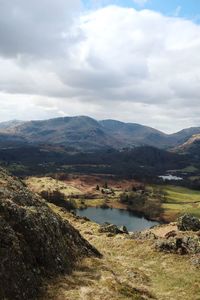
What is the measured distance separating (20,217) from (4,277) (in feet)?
34.5

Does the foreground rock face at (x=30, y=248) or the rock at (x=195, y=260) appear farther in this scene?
the rock at (x=195, y=260)

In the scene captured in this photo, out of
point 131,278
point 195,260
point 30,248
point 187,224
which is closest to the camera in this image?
point 30,248

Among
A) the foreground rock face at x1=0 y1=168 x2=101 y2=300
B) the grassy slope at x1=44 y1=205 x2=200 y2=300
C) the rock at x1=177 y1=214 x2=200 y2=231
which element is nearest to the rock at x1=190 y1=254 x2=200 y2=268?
the grassy slope at x1=44 y1=205 x2=200 y2=300

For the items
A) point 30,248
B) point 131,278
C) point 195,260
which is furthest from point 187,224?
point 30,248

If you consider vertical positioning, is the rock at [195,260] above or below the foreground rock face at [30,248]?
below

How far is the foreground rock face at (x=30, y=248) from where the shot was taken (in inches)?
1236

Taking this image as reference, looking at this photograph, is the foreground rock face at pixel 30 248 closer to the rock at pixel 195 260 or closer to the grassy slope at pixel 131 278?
the grassy slope at pixel 131 278

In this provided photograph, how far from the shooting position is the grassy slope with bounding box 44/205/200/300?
35.0 meters

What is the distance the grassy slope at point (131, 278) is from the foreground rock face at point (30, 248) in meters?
1.72

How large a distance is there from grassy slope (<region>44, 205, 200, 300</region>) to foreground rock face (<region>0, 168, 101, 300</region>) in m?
1.72

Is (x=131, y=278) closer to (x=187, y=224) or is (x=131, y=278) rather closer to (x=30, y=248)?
(x=30, y=248)

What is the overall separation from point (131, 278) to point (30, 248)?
12.5 meters

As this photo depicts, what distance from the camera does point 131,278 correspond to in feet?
142

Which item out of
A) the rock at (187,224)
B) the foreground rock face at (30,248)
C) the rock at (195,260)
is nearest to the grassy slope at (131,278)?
the rock at (195,260)
